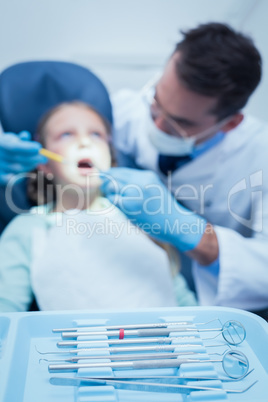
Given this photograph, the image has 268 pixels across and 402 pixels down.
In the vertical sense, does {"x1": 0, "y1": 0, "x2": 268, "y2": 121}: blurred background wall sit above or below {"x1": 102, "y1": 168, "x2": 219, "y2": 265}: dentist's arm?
above

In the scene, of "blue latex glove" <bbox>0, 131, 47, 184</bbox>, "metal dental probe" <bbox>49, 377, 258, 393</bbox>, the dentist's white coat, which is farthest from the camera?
"blue latex glove" <bbox>0, 131, 47, 184</bbox>

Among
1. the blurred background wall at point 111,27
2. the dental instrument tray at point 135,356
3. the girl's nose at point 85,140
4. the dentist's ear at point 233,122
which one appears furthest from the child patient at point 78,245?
the blurred background wall at point 111,27

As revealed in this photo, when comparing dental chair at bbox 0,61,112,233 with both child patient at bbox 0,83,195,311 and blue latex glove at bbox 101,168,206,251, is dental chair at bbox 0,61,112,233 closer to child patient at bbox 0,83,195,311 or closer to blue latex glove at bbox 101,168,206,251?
child patient at bbox 0,83,195,311

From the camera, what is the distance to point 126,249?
1032 mm

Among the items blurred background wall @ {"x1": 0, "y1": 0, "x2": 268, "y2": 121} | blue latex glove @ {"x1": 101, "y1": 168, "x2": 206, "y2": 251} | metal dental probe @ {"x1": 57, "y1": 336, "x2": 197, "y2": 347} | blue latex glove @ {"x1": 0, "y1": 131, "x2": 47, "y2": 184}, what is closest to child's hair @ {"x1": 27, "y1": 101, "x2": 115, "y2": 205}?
blue latex glove @ {"x1": 0, "y1": 131, "x2": 47, "y2": 184}

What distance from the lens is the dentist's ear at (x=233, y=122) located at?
1.17 metres

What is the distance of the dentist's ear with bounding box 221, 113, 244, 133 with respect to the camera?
1.17 m

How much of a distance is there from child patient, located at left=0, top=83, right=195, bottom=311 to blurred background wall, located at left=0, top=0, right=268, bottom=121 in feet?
2.31

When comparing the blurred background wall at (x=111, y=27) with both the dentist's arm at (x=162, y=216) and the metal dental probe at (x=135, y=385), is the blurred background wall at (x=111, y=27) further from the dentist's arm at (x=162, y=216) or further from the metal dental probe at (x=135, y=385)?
the metal dental probe at (x=135, y=385)

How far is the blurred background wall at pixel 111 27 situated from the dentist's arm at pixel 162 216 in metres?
0.82

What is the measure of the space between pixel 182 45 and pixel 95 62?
2.92ft

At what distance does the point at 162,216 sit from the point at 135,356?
0.43 meters

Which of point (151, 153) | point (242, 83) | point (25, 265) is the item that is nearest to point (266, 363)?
point (25, 265)

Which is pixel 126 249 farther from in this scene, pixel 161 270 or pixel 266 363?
pixel 266 363
